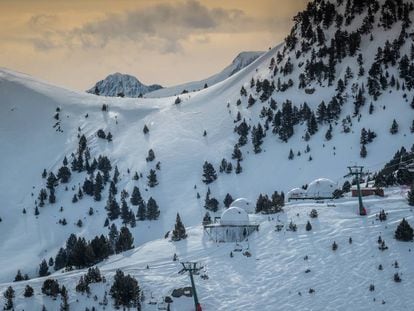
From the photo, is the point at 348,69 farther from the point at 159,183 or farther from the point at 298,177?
the point at 159,183

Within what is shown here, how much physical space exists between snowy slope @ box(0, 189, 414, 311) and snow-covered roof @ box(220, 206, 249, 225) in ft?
7.94

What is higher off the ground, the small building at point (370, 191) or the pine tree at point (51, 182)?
the pine tree at point (51, 182)

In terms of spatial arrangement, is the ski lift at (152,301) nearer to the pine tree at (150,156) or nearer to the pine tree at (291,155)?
the pine tree at (291,155)

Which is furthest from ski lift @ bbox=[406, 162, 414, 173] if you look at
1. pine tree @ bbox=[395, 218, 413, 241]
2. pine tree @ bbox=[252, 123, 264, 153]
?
pine tree @ bbox=[252, 123, 264, 153]

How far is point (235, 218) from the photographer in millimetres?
73562

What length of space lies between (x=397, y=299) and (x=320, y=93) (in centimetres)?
9352

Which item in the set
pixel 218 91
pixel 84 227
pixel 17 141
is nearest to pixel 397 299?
pixel 84 227

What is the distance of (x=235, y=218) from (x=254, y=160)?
53.2 m

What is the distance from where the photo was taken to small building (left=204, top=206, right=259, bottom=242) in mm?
71250

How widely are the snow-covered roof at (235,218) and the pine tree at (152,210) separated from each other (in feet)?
130

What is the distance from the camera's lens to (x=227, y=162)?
127938mm

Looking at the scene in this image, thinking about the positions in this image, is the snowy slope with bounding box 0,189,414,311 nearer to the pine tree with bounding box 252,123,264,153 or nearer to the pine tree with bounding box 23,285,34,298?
the pine tree with bounding box 23,285,34,298

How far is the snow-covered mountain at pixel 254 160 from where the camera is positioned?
5641 centimetres

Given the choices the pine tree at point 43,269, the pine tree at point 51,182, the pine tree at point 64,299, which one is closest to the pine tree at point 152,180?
the pine tree at point 51,182
